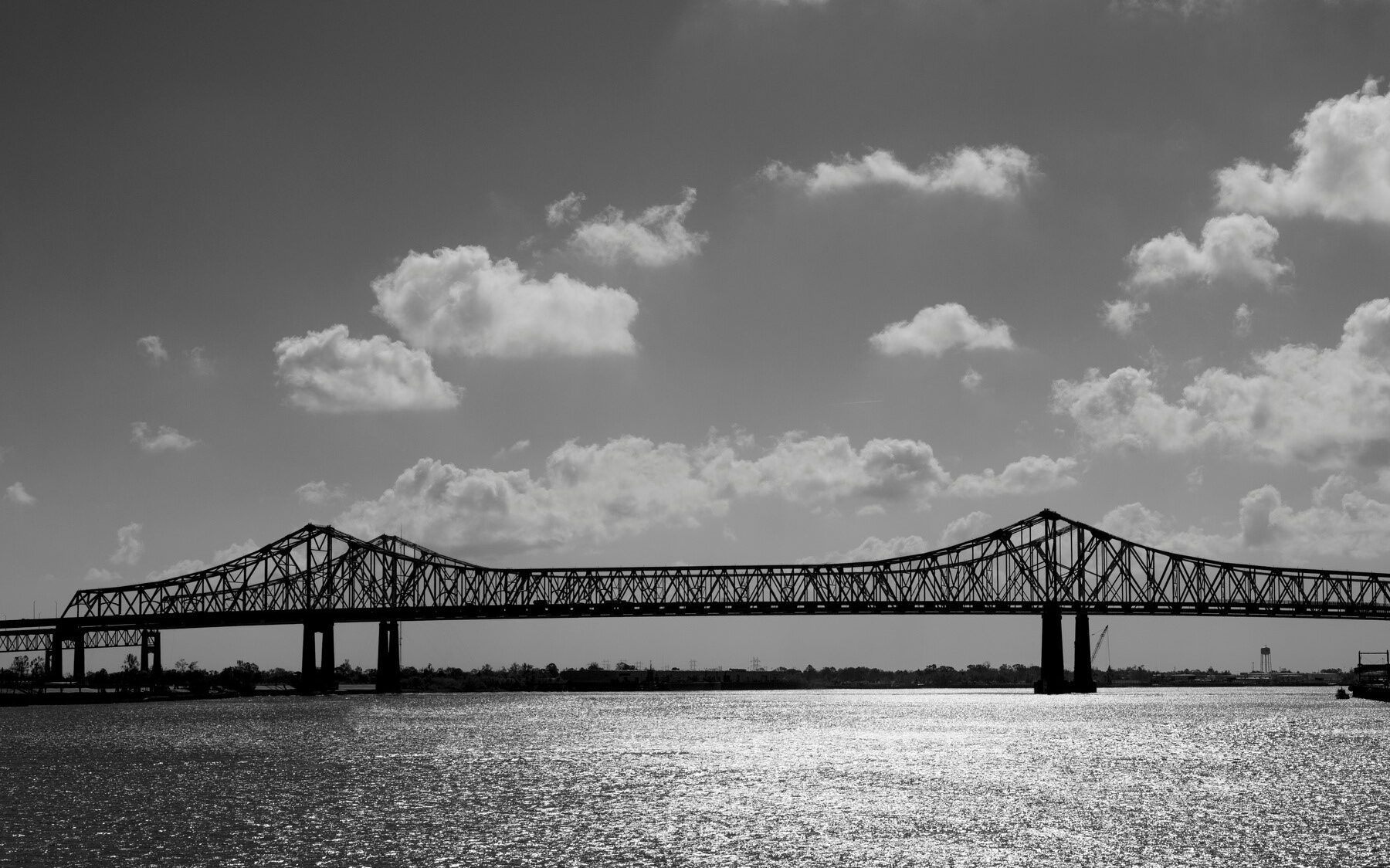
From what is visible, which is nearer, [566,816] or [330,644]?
[566,816]

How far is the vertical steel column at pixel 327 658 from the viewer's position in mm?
165000

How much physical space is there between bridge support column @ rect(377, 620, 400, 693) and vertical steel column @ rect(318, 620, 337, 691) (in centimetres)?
548

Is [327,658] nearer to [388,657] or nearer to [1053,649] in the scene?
[388,657]

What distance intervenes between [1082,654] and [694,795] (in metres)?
118

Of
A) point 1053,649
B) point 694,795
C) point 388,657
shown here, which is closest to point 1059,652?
point 1053,649

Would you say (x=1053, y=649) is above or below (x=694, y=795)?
below

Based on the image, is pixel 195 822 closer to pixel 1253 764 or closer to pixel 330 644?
pixel 1253 764

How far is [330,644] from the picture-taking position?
167000mm

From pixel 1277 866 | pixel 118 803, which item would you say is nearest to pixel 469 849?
pixel 118 803

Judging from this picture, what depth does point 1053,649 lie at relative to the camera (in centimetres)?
15675

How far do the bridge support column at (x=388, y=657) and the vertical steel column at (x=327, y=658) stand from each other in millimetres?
5479

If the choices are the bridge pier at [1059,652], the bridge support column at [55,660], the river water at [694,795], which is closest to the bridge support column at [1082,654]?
the bridge pier at [1059,652]

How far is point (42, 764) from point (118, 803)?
18.5 m

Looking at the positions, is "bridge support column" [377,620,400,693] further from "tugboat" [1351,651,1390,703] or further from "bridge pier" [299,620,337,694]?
"tugboat" [1351,651,1390,703]
